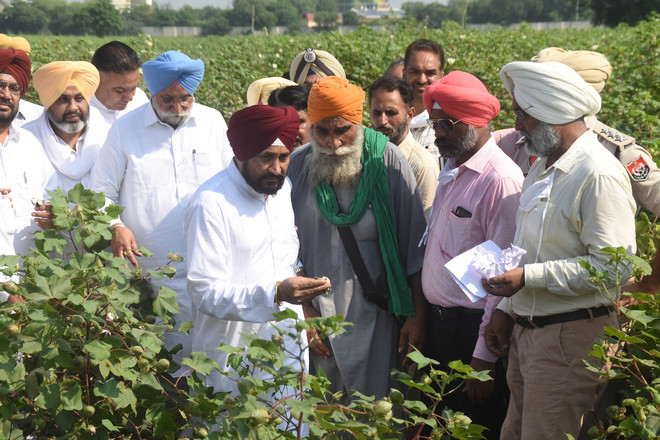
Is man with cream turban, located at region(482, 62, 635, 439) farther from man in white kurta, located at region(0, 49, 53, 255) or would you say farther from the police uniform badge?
man in white kurta, located at region(0, 49, 53, 255)

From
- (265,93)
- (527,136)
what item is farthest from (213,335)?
(265,93)

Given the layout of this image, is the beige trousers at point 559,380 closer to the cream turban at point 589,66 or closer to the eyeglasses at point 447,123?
the eyeglasses at point 447,123

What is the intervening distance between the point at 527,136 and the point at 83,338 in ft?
6.13

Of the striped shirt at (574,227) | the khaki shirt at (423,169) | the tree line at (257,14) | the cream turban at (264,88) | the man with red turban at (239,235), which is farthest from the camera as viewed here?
the tree line at (257,14)

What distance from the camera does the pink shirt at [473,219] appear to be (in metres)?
3.34

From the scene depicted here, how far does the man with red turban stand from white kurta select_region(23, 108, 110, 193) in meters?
1.25

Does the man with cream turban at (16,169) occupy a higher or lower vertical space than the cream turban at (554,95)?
lower

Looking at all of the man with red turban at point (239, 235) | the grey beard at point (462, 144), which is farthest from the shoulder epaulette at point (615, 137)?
the man with red turban at point (239, 235)

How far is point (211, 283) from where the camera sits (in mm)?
3035

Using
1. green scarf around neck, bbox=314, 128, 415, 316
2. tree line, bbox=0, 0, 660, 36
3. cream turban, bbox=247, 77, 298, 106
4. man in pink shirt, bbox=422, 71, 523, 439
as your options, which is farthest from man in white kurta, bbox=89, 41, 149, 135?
tree line, bbox=0, 0, 660, 36

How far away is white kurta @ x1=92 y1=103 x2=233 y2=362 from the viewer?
3992mm

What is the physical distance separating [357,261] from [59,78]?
6.62 feet

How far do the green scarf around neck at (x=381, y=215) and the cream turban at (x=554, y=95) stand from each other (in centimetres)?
92

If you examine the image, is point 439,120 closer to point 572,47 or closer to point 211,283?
point 211,283
